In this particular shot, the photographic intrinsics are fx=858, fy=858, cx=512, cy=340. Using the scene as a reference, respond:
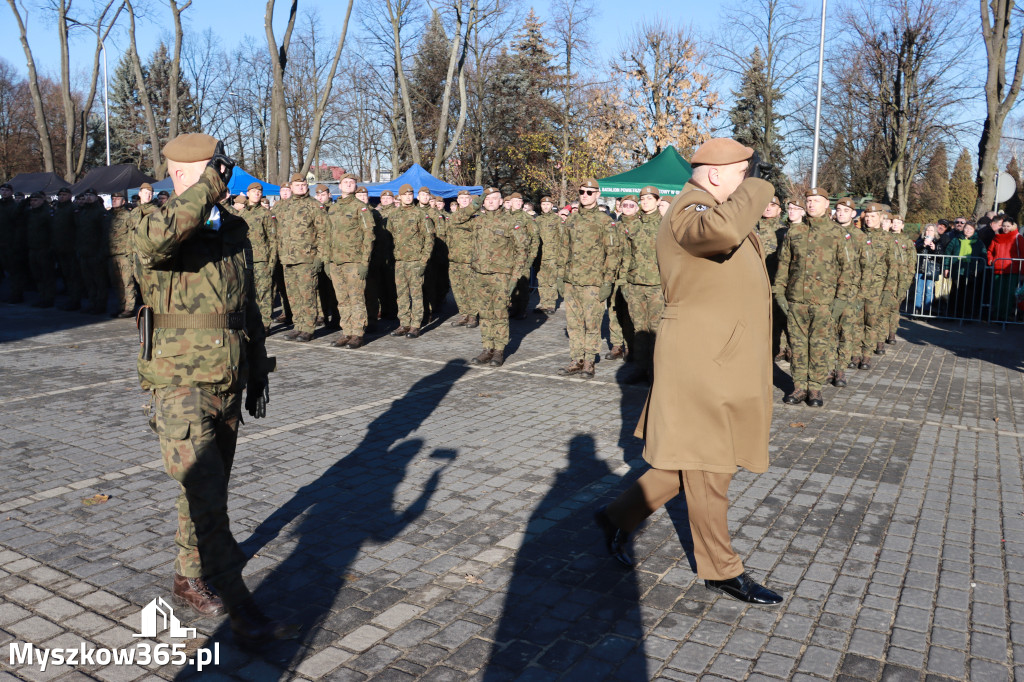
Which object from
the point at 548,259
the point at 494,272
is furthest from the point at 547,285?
the point at 494,272

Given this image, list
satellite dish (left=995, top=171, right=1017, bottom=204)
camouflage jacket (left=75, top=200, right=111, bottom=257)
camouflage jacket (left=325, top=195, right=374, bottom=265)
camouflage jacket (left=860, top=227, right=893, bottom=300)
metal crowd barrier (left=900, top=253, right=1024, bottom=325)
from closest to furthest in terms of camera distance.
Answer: camouflage jacket (left=860, top=227, right=893, bottom=300) < camouflage jacket (left=325, top=195, right=374, bottom=265) < camouflage jacket (left=75, top=200, right=111, bottom=257) < metal crowd barrier (left=900, top=253, right=1024, bottom=325) < satellite dish (left=995, top=171, right=1017, bottom=204)

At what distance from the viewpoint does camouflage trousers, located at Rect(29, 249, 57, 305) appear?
15.9 m

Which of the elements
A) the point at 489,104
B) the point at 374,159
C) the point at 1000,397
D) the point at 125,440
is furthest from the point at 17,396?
the point at 374,159

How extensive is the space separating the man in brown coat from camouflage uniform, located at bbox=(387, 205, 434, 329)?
9321 millimetres

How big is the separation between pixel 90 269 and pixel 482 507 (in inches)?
482

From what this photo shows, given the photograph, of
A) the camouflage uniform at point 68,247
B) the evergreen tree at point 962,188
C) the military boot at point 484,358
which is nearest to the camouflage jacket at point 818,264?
the military boot at point 484,358

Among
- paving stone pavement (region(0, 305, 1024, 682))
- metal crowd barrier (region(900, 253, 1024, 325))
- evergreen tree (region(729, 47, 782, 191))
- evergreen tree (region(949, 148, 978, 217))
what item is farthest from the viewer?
evergreen tree (region(949, 148, 978, 217))

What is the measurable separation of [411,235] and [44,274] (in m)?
7.62

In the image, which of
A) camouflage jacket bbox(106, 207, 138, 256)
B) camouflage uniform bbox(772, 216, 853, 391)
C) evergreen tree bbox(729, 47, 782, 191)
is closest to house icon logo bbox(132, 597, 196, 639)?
camouflage uniform bbox(772, 216, 853, 391)

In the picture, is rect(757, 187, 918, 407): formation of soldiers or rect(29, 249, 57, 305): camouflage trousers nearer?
rect(757, 187, 918, 407): formation of soldiers

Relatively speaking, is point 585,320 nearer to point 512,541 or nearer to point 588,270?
point 588,270

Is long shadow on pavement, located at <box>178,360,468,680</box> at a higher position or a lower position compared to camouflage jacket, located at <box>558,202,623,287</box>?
lower

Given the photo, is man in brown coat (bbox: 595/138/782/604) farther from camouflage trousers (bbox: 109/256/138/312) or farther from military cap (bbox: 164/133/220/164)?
camouflage trousers (bbox: 109/256/138/312)

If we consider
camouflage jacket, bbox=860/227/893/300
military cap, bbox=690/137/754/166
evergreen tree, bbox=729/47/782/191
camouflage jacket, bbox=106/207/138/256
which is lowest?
camouflage jacket, bbox=860/227/893/300
